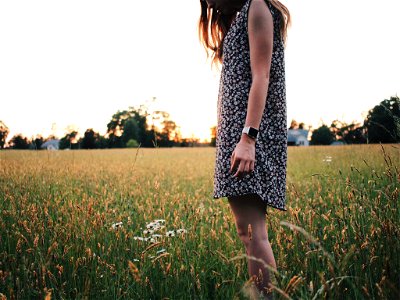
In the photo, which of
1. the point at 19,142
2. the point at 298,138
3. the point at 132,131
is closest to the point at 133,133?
the point at 132,131

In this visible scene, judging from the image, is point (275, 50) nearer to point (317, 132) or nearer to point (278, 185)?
point (278, 185)

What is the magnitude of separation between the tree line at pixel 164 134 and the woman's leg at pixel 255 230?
3.07 ft

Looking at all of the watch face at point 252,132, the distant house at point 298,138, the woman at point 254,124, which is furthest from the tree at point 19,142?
the distant house at point 298,138

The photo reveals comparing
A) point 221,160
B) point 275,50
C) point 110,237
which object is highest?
point 275,50

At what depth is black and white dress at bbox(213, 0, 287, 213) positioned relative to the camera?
184cm

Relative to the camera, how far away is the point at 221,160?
192cm

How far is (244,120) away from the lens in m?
1.87

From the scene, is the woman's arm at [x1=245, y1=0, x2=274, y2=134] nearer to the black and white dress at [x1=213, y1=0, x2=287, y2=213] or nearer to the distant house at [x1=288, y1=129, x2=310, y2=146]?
the black and white dress at [x1=213, y1=0, x2=287, y2=213]

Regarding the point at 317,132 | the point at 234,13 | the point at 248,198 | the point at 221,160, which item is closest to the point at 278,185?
the point at 248,198

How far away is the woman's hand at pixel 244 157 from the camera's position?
5.49 feet

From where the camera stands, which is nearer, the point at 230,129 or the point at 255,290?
the point at 255,290

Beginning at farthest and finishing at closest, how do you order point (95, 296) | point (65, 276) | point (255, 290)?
point (65, 276)
point (95, 296)
point (255, 290)

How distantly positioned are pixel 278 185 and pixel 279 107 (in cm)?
41

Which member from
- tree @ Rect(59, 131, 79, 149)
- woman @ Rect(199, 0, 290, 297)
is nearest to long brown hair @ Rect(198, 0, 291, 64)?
woman @ Rect(199, 0, 290, 297)
